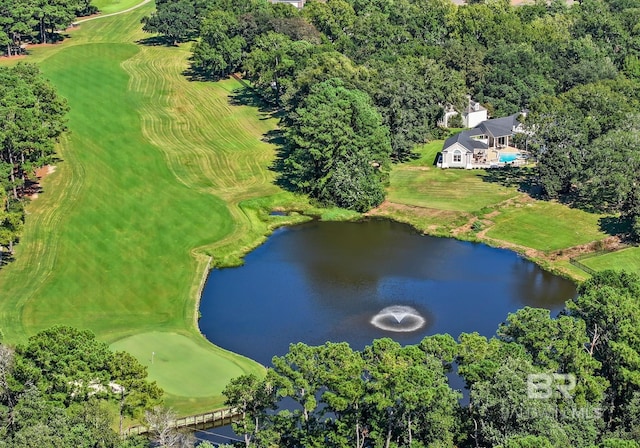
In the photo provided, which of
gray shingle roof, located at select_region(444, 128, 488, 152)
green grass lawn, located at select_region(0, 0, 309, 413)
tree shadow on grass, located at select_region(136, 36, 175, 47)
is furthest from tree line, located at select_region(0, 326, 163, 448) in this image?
tree shadow on grass, located at select_region(136, 36, 175, 47)

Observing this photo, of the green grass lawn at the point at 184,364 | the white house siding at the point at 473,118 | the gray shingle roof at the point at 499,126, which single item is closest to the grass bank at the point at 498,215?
the gray shingle roof at the point at 499,126

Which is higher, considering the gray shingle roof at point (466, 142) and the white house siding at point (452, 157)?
the gray shingle roof at point (466, 142)

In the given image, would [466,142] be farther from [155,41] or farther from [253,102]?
[155,41]

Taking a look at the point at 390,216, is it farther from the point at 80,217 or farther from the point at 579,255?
the point at 80,217

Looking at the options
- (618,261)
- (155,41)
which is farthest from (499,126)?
(155,41)

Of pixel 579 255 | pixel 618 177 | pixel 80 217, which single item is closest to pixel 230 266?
pixel 80 217

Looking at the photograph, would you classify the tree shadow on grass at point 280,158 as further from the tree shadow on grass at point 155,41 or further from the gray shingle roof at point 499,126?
the tree shadow on grass at point 155,41
